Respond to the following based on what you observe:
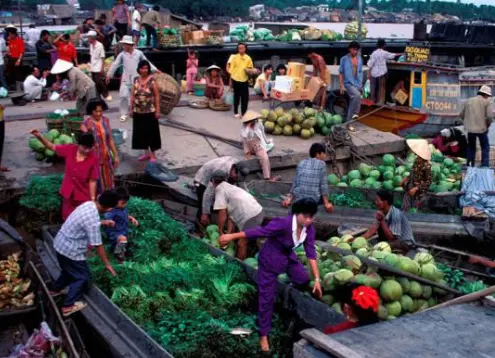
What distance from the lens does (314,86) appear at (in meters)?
12.3

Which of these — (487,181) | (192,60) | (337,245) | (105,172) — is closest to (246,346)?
(337,245)

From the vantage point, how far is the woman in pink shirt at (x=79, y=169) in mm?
6621

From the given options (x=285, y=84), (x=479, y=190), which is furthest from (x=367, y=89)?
(x=479, y=190)

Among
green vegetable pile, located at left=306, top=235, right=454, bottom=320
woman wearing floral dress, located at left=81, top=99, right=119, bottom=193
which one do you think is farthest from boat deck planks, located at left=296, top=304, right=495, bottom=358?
woman wearing floral dress, located at left=81, top=99, right=119, bottom=193

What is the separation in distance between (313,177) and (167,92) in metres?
4.68

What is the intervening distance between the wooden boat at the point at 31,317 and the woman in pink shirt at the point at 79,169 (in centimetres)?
82

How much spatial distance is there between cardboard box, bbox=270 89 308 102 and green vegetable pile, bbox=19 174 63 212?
5.55 metres

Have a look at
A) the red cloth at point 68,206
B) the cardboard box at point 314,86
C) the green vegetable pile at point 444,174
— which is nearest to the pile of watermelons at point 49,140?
the red cloth at point 68,206

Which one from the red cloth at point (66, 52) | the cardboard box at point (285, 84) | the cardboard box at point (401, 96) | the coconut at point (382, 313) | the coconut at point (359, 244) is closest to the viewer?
the coconut at point (382, 313)

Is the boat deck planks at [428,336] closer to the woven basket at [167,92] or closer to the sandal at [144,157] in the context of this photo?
the sandal at [144,157]

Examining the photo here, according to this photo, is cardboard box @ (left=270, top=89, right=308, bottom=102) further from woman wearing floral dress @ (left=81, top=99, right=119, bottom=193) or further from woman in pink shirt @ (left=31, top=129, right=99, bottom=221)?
woman in pink shirt @ (left=31, top=129, right=99, bottom=221)

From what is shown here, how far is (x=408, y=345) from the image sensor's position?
11.5ft

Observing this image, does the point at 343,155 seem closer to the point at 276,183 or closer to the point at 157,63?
the point at 276,183

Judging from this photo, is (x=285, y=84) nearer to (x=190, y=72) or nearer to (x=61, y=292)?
(x=190, y=72)
